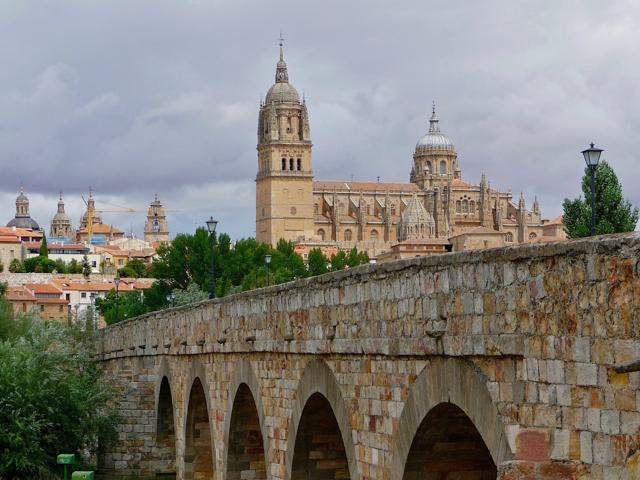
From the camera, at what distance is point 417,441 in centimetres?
1077

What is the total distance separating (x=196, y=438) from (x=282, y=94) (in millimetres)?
156466

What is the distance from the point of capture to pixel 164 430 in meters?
29.2

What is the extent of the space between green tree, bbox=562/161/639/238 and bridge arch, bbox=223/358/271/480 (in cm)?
1464

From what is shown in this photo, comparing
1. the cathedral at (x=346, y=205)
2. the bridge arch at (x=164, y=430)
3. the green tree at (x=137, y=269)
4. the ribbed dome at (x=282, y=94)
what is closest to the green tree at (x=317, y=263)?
the green tree at (x=137, y=269)

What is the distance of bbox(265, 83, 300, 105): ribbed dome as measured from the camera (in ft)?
578

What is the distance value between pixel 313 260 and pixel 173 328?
84105 millimetres

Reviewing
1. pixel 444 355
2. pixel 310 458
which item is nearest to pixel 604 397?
pixel 444 355

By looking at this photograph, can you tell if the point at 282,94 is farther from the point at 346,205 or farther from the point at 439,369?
the point at 439,369

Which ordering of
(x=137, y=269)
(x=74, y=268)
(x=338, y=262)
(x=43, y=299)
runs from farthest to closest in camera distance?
1. (x=74, y=268)
2. (x=137, y=269)
3. (x=43, y=299)
4. (x=338, y=262)

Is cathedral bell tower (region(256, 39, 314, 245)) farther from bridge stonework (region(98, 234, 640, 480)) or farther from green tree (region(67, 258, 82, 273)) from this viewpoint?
bridge stonework (region(98, 234, 640, 480))

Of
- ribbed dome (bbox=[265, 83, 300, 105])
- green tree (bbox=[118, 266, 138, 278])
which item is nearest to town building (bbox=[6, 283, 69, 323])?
green tree (bbox=[118, 266, 138, 278])

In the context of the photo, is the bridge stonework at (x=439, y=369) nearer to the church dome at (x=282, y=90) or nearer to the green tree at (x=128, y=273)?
the green tree at (x=128, y=273)

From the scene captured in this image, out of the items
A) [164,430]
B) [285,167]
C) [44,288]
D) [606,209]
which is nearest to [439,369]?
[164,430]

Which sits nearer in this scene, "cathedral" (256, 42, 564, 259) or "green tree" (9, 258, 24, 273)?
"green tree" (9, 258, 24, 273)
